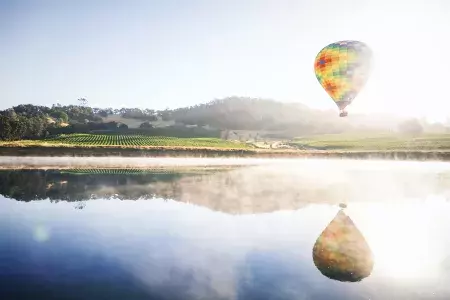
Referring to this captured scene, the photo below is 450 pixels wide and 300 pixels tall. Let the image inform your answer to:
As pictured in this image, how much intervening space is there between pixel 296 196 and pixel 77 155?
40.7 metres

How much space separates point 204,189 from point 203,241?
44.9ft

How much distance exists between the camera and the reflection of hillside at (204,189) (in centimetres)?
2412

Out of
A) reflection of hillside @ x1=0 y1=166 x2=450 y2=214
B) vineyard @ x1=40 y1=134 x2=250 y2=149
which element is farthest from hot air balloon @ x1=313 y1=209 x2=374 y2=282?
vineyard @ x1=40 y1=134 x2=250 y2=149

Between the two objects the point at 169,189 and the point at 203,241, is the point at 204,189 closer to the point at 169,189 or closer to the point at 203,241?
the point at 169,189

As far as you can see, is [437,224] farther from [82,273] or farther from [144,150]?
[144,150]

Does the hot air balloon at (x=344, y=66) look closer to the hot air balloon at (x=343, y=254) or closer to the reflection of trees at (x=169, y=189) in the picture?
the reflection of trees at (x=169, y=189)

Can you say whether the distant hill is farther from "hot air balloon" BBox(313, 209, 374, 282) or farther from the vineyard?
"hot air balloon" BBox(313, 209, 374, 282)

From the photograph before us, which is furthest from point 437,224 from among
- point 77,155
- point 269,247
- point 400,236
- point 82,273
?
point 77,155

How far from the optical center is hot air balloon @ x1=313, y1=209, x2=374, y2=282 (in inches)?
459

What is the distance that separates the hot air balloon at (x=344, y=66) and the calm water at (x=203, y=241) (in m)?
18.8

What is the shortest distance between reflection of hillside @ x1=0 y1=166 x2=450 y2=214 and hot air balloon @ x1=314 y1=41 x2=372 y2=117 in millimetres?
13220

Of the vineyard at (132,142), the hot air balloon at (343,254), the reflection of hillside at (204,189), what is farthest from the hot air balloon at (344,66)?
the vineyard at (132,142)

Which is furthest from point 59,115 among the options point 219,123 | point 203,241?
point 203,241

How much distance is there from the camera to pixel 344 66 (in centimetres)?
4475
